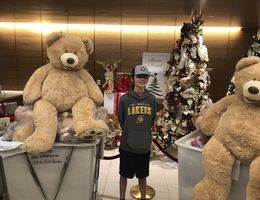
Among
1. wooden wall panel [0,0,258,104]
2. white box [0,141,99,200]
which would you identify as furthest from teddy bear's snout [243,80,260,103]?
wooden wall panel [0,0,258,104]

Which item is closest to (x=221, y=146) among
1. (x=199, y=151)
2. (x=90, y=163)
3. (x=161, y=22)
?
(x=199, y=151)

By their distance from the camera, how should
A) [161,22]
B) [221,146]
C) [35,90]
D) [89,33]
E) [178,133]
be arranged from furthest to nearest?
[89,33] < [161,22] < [178,133] < [35,90] < [221,146]

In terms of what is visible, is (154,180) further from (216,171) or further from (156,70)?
(156,70)

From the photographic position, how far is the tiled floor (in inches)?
107

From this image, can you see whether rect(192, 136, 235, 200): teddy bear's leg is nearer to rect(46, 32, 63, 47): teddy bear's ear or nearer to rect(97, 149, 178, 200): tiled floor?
rect(97, 149, 178, 200): tiled floor

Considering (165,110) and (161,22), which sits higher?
(161,22)

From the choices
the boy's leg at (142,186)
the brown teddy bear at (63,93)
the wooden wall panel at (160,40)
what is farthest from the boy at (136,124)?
the wooden wall panel at (160,40)

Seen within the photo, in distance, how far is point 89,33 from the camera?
5.11 meters

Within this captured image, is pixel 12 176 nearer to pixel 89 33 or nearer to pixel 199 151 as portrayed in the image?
pixel 199 151

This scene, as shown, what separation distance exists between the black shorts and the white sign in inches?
109

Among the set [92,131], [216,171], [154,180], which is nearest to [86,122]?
A: [92,131]

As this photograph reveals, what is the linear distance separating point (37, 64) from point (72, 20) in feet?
4.16

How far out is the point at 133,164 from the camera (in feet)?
7.54

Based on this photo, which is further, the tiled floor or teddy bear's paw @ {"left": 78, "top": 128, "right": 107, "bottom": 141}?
the tiled floor
